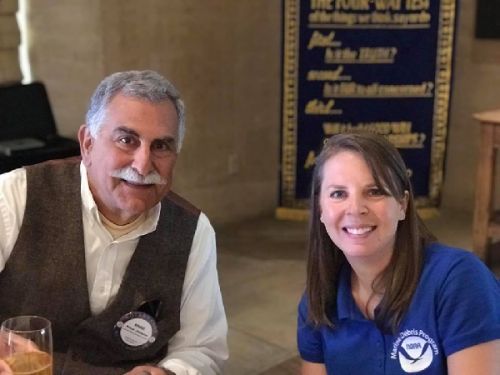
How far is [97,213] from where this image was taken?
64.8 inches

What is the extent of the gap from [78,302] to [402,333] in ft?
2.20

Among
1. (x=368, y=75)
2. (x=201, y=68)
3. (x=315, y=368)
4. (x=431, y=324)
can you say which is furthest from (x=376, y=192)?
(x=368, y=75)

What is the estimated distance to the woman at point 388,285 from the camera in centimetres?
145

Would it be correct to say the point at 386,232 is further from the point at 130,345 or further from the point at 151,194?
the point at 130,345

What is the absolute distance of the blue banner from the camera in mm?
4207

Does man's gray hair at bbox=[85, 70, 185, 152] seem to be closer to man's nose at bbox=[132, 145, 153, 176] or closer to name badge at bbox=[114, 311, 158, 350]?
man's nose at bbox=[132, 145, 153, 176]

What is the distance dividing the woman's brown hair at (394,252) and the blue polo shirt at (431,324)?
0.07 ft

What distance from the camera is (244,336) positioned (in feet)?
10.1

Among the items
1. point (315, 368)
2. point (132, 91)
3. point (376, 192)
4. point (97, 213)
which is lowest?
point (315, 368)

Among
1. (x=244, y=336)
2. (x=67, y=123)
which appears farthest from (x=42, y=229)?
(x=67, y=123)

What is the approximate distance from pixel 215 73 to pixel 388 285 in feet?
9.26

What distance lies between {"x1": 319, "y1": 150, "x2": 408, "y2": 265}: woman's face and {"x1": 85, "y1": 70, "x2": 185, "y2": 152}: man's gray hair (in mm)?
340

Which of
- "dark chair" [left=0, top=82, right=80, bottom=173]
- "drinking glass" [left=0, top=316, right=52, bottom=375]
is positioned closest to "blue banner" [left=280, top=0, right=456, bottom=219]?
"dark chair" [left=0, top=82, right=80, bottom=173]

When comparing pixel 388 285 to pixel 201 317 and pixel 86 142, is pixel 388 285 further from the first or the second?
pixel 86 142
